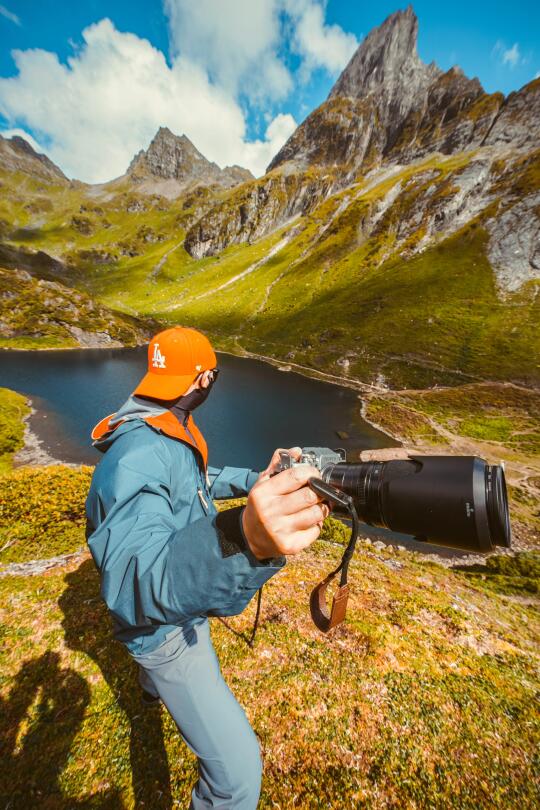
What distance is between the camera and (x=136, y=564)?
1709 mm

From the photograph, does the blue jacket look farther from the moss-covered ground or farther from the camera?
the moss-covered ground

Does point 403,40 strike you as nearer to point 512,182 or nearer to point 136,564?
point 512,182

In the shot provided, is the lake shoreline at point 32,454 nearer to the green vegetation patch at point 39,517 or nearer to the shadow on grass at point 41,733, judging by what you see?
the green vegetation patch at point 39,517

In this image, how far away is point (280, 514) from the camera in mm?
1539

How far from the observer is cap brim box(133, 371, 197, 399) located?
9.66 ft

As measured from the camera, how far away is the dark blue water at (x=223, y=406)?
29359mm

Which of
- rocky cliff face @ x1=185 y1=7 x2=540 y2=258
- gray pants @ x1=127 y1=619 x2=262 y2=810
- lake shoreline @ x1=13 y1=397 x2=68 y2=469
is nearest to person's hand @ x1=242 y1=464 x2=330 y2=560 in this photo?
gray pants @ x1=127 y1=619 x2=262 y2=810

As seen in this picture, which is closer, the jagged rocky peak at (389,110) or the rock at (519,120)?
the rock at (519,120)

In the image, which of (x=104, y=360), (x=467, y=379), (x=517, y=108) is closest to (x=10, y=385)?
(x=104, y=360)

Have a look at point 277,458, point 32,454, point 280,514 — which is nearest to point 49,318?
point 32,454

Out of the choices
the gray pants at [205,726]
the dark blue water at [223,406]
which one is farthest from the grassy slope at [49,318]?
the gray pants at [205,726]

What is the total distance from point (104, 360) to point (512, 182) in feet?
356

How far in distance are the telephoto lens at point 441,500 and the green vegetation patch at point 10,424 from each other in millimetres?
25408

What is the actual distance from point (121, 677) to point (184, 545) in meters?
5.45
